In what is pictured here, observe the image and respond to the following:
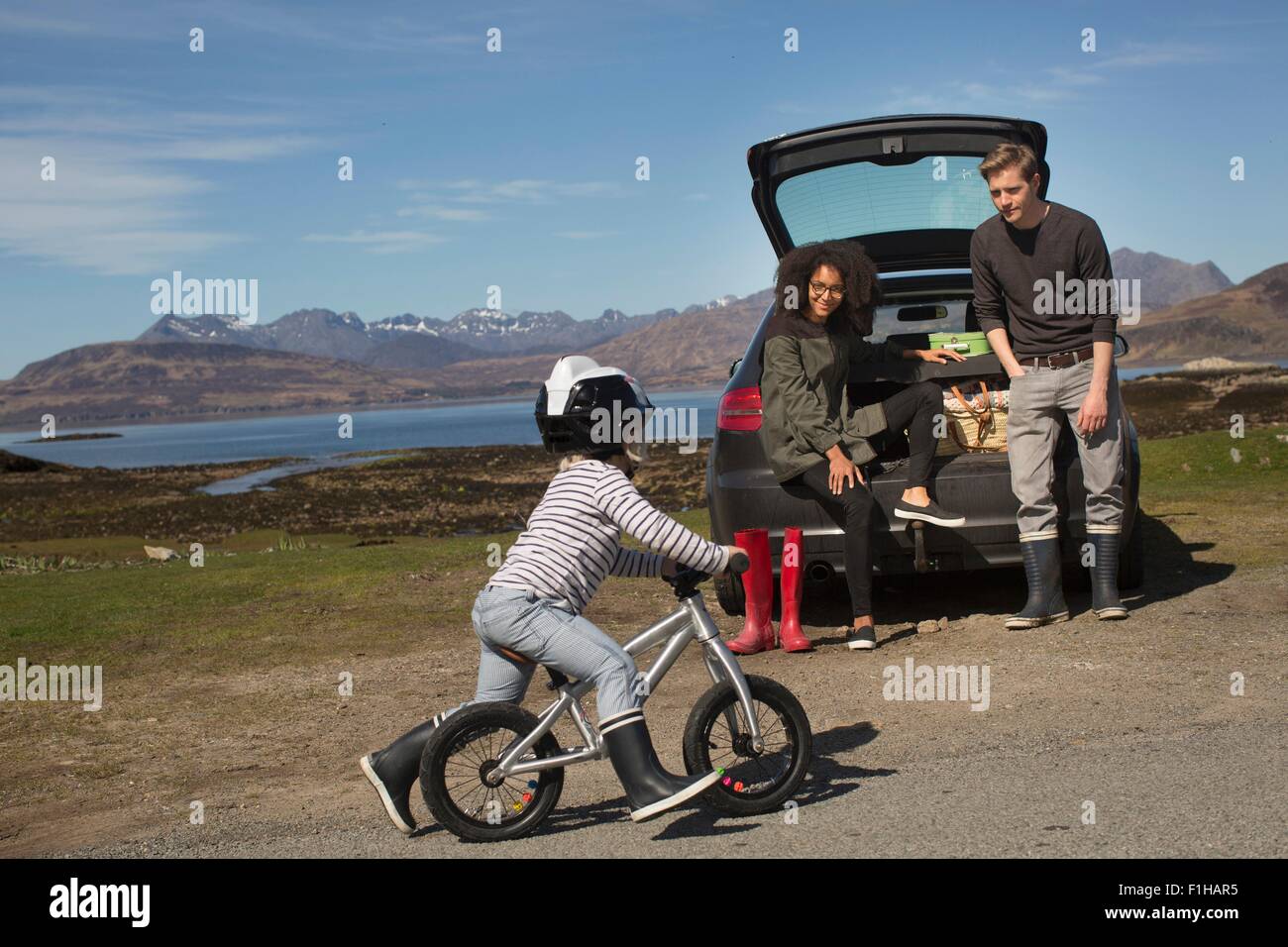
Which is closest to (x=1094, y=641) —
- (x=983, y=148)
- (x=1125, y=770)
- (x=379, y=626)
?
(x=1125, y=770)

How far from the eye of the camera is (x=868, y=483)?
7.79 metres

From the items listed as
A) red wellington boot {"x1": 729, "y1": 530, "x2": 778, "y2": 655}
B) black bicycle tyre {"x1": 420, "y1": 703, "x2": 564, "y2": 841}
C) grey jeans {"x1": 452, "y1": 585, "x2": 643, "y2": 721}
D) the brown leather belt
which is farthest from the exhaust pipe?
black bicycle tyre {"x1": 420, "y1": 703, "x2": 564, "y2": 841}

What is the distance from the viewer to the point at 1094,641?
7.30m

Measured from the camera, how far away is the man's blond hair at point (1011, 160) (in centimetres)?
739

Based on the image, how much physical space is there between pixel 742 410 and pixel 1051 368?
1816 millimetres

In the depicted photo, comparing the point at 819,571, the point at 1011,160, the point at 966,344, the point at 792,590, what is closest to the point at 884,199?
the point at 966,344

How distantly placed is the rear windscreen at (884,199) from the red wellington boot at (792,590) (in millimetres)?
2346

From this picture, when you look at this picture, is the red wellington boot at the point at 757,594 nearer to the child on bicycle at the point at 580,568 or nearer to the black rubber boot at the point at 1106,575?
the black rubber boot at the point at 1106,575

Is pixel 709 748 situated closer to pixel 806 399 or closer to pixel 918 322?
pixel 806 399

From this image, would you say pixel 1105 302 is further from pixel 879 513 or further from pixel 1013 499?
pixel 879 513

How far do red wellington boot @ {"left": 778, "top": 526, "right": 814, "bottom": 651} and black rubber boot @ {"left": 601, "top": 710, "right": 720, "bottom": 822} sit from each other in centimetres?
310

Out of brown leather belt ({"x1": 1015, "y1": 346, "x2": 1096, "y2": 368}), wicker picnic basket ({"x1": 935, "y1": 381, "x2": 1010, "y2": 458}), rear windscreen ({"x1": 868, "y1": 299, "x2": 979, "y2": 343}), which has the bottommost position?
wicker picnic basket ({"x1": 935, "y1": 381, "x2": 1010, "y2": 458})

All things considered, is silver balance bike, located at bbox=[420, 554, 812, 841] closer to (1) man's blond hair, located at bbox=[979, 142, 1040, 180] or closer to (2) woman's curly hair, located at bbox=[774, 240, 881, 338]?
(2) woman's curly hair, located at bbox=[774, 240, 881, 338]

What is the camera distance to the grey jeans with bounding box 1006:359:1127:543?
25.0ft
